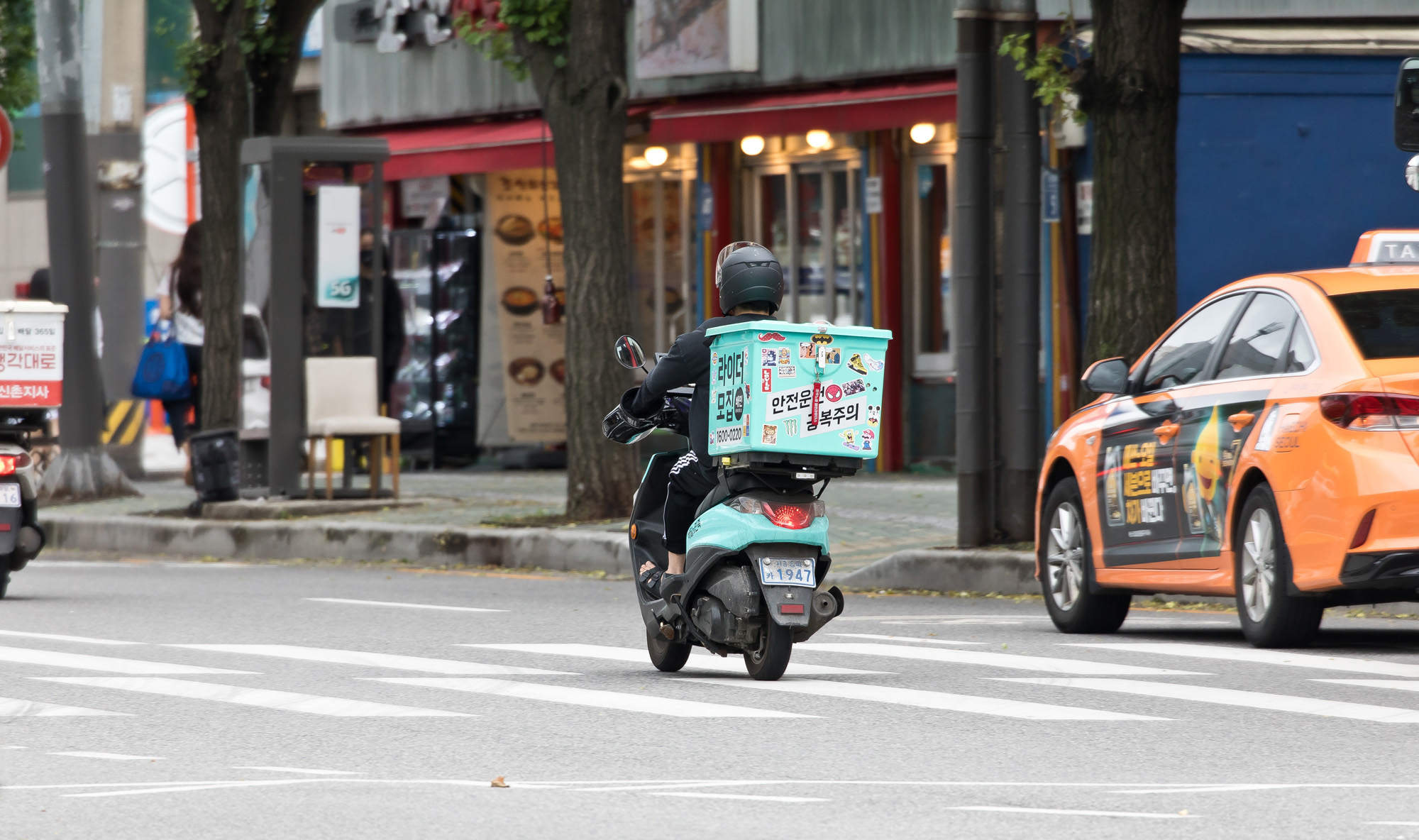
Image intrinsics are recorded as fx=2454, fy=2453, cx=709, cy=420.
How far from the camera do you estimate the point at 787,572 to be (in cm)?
886

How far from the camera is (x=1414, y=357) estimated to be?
9453 mm

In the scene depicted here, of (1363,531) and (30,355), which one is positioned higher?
(30,355)

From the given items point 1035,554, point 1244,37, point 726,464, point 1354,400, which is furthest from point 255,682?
point 1244,37

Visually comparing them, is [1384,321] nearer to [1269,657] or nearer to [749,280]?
[1269,657]

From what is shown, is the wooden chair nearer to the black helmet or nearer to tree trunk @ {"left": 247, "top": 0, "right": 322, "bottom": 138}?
tree trunk @ {"left": 247, "top": 0, "right": 322, "bottom": 138}

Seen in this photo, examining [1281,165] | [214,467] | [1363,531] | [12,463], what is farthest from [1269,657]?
[214,467]

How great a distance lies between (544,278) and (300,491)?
6327 mm

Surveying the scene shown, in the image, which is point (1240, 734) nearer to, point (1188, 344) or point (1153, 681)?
point (1153, 681)

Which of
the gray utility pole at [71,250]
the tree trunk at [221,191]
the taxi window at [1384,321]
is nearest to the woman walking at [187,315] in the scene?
the gray utility pole at [71,250]

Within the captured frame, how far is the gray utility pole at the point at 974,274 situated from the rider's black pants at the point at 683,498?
5209mm

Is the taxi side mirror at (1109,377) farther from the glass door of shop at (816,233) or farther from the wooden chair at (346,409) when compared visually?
the glass door of shop at (816,233)

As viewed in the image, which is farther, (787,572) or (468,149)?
(468,149)

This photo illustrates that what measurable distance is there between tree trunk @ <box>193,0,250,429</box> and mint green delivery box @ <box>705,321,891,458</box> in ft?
38.6

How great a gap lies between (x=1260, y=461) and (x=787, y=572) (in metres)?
2.16
